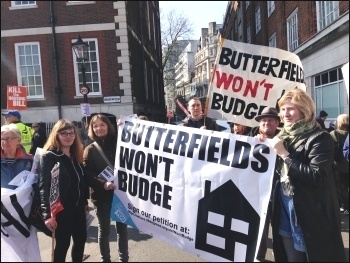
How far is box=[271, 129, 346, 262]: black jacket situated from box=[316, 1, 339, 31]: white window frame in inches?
410

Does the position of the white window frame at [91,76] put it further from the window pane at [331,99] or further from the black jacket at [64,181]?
the black jacket at [64,181]

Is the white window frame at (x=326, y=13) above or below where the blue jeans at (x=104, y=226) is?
above

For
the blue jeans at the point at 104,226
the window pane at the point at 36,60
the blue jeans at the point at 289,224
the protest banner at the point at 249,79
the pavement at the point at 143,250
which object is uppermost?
the window pane at the point at 36,60

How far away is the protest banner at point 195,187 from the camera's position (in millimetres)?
2678

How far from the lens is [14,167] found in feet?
9.62

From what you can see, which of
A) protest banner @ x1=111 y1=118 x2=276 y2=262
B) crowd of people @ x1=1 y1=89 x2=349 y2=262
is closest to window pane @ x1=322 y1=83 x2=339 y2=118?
crowd of people @ x1=1 y1=89 x2=349 y2=262

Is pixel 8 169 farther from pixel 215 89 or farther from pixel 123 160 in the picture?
pixel 215 89

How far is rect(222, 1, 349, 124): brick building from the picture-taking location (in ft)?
35.0

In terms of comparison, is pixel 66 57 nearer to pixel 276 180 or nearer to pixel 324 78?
pixel 324 78

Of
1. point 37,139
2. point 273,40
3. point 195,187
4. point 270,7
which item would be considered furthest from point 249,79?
point 270,7

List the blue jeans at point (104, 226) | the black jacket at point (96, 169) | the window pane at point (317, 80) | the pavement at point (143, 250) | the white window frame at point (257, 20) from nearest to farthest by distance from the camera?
the black jacket at point (96, 169) → the blue jeans at point (104, 226) → the pavement at point (143, 250) → the window pane at point (317, 80) → the white window frame at point (257, 20)

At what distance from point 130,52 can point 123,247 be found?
13.8 meters

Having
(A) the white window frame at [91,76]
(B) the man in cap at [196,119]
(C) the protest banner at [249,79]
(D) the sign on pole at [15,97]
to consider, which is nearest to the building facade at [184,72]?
(A) the white window frame at [91,76]

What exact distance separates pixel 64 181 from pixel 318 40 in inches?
465
